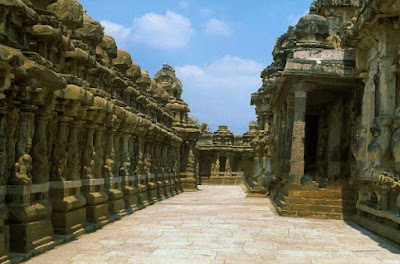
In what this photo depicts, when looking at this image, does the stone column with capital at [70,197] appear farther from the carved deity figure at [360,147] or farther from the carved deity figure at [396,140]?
the carved deity figure at [360,147]

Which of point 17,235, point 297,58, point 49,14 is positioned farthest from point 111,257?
point 297,58

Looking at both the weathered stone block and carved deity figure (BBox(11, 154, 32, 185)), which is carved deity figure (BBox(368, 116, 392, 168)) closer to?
the weathered stone block

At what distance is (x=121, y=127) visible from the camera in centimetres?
1295

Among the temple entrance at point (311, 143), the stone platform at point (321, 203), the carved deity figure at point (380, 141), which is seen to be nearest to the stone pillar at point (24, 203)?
the carved deity figure at point (380, 141)

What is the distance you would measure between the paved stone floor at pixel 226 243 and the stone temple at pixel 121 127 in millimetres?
446

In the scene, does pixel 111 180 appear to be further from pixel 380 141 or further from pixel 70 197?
pixel 380 141

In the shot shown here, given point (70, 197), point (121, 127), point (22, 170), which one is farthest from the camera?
point (121, 127)

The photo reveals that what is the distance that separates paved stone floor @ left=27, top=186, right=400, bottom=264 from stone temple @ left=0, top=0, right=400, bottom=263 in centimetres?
45

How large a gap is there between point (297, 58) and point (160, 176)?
8438 millimetres

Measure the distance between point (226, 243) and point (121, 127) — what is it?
5449 mm

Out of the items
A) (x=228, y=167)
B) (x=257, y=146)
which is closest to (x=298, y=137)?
(x=257, y=146)

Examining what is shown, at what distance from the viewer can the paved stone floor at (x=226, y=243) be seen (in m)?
7.12

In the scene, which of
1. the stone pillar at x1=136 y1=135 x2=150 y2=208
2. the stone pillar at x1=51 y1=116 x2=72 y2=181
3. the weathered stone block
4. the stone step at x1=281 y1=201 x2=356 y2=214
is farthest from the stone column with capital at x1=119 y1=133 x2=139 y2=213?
the stone pillar at x1=51 y1=116 x2=72 y2=181

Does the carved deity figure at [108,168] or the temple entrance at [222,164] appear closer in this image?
the carved deity figure at [108,168]
